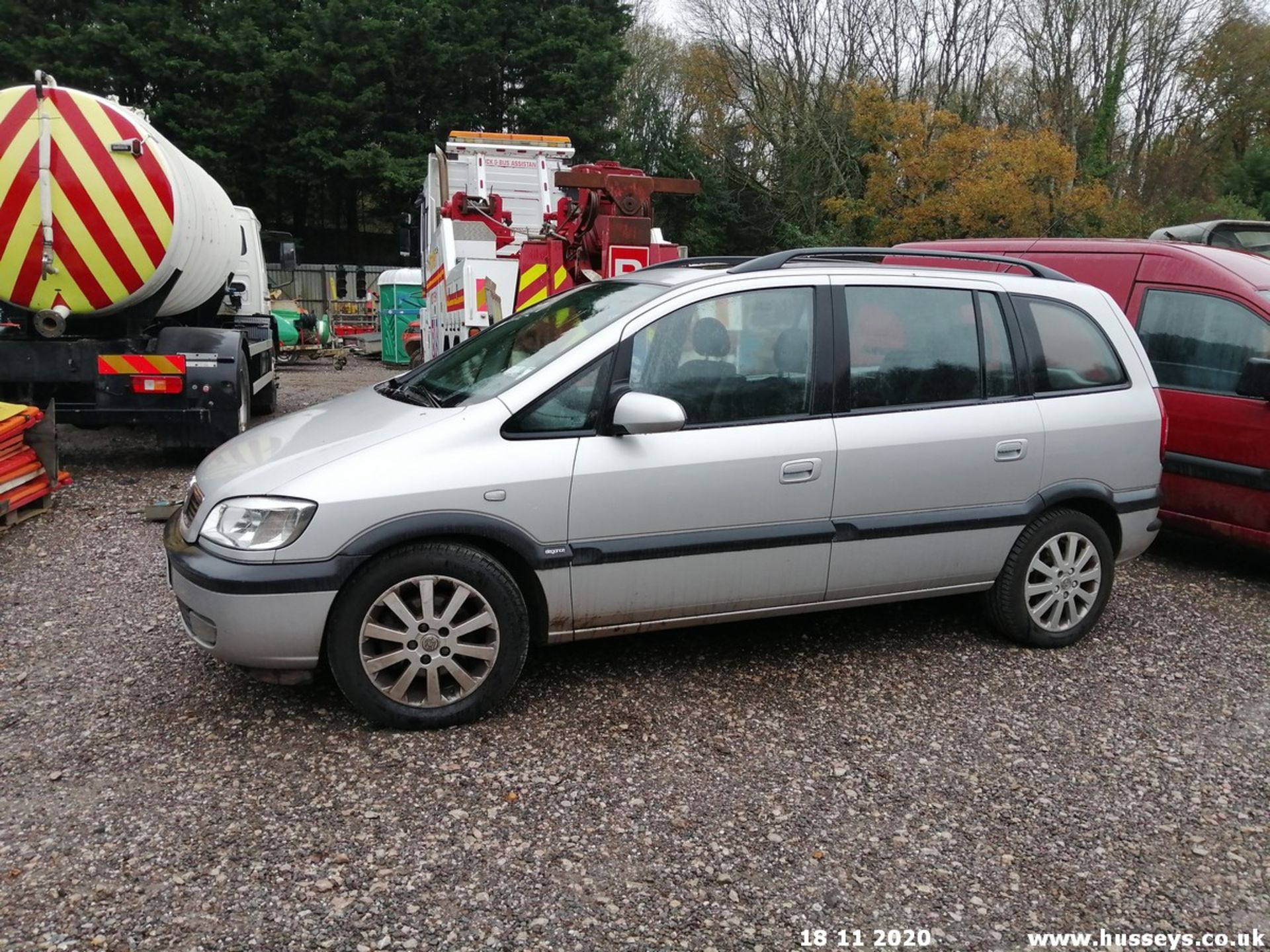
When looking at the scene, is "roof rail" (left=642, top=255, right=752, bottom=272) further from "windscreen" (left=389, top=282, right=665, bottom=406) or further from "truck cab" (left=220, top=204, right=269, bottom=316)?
"truck cab" (left=220, top=204, right=269, bottom=316)

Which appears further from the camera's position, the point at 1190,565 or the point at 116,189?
the point at 116,189

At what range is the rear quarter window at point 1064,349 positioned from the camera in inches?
172

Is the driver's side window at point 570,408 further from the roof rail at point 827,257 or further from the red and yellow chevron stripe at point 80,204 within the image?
the red and yellow chevron stripe at point 80,204

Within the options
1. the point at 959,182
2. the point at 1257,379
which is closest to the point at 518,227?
the point at 1257,379

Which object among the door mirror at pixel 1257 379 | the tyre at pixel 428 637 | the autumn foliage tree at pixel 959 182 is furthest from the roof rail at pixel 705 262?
the autumn foliage tree at pixel 959 182

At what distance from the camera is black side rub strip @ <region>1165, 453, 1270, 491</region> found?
535 centimetres

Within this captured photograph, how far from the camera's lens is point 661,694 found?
3.89 m

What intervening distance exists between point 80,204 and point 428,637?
17.5ft

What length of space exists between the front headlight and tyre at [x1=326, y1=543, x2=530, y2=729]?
0.27 m

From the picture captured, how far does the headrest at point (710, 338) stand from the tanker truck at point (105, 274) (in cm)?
521

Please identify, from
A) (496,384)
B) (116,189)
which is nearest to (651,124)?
(116,189)

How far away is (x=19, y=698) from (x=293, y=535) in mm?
1482

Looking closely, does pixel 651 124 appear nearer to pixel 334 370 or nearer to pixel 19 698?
pixel 334 370

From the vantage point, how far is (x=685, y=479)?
12.0 ft
